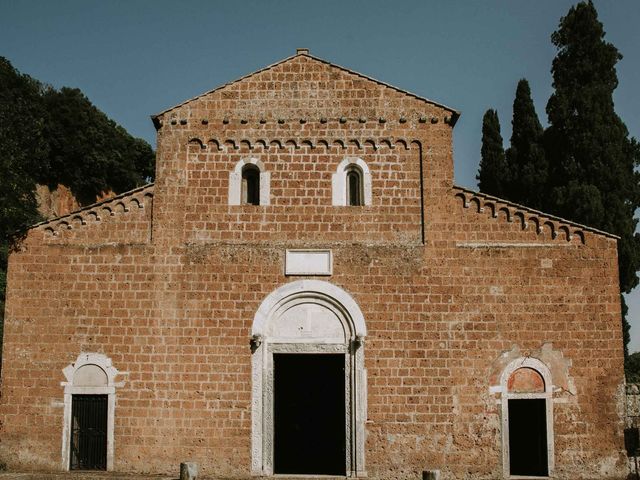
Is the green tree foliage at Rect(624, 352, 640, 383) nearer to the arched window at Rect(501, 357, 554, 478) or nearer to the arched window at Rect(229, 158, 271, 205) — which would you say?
the arched window at Rect(501, 357, 554, 478)

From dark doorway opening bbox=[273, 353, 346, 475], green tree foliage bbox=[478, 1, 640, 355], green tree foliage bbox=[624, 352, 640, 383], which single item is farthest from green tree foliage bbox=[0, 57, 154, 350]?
green tree foliage bbox=[624, 352, 640, 383]

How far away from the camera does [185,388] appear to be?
1452cm

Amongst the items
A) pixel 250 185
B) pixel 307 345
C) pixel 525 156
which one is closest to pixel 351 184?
pixel 250 185

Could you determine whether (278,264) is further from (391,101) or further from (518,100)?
(518,100)

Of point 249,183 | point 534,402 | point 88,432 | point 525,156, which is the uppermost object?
point 525,156

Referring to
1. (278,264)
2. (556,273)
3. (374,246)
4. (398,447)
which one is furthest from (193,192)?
(556,273)

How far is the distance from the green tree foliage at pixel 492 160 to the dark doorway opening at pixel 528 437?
13.5 meters

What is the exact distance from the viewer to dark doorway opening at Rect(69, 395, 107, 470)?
14.5m

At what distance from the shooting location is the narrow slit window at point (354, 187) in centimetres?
1554

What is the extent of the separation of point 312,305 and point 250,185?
10.4 feet

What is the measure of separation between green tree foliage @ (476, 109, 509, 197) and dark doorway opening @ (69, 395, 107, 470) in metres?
18.6

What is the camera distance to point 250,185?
623 inches

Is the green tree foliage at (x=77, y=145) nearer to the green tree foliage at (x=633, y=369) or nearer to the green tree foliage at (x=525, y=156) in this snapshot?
the green tree foliage at (x=525, y=156)

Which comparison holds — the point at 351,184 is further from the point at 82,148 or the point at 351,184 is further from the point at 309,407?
the point at 82,148
